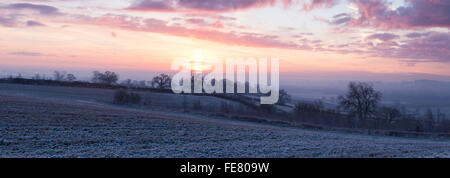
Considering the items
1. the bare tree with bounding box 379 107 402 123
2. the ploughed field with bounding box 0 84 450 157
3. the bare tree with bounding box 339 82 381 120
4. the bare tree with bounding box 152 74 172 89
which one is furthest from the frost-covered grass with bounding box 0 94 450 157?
the bare tree with bounding box 152 74 172 89

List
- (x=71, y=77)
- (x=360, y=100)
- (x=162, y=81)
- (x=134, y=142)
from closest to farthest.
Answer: (x=134, y=142)
(x=360, y=100)
(x=162, y=81)
(x=71, y=77)

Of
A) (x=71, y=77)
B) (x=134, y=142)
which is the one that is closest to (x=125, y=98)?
(x=134, y=142)

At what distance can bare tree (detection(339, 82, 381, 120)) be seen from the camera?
60562 mm

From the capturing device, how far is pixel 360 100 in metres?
61.4

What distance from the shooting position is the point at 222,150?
46.9ft

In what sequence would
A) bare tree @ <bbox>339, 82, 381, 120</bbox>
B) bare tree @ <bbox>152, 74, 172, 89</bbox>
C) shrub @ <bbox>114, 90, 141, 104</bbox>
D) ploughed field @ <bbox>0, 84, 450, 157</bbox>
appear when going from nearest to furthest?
1. ploughed field @ <bbox>0, 84, 450, 157</bbox>
2. shrub @ <bbox>114, 90, 141, 104</bbox>
3. bare tree @ <bbox>339, 82, 381, 120</bbox>
4. bare tree @ <bbox>152, 74, 172, 89</bbox>

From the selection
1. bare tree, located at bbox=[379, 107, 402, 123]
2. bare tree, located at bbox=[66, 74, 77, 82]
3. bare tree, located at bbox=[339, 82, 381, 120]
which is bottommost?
bare tree, located at bbox=[379, 107, 402, 123]

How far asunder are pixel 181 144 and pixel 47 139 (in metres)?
5.56

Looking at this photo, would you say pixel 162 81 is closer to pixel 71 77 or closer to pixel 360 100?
pixel 71 77

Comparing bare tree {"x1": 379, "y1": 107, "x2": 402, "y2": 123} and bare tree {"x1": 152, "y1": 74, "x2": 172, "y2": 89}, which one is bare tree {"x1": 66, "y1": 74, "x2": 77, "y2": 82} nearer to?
bare tree {"x1": 152, "y1": 74, "x2": 172, "y2": 89}
